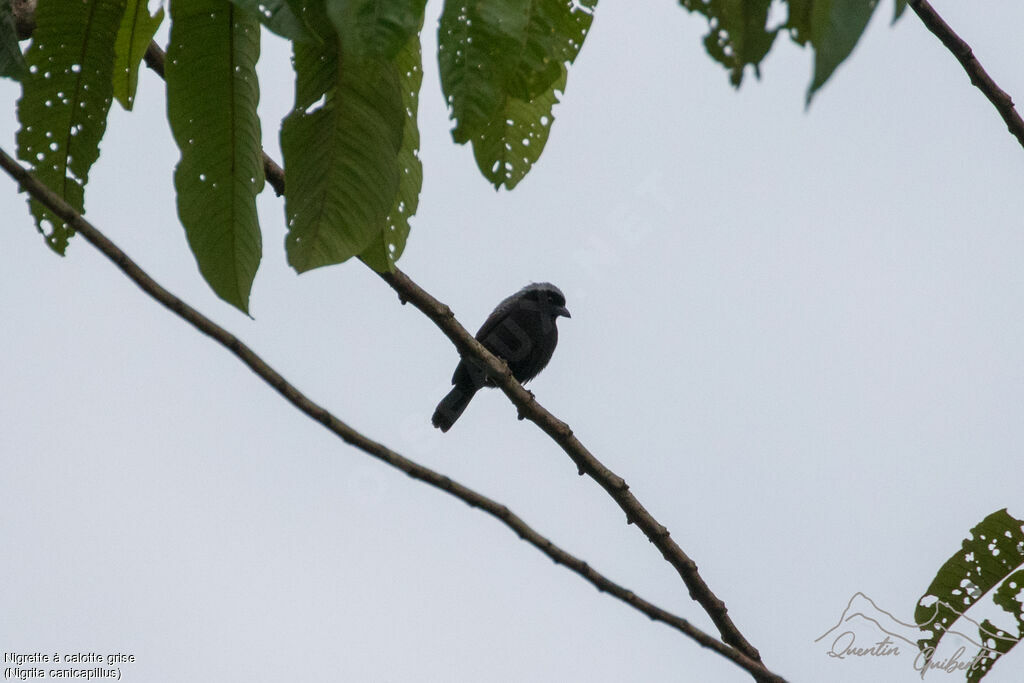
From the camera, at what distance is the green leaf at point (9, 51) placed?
1901 mm

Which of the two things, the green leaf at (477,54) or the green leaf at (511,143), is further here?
the green leaf at (511,143)

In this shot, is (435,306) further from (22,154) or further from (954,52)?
(954,52)

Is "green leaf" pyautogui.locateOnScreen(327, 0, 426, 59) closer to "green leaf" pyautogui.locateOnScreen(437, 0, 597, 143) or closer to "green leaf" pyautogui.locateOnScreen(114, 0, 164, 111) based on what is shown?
"green leaf" pyautogui.locateOnScreen(437, 0, 597, 143)

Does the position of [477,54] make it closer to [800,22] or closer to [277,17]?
[277,17]

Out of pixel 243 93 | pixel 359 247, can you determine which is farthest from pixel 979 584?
pixel 243 93

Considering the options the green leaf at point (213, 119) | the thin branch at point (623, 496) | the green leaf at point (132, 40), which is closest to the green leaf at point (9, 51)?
the green leaf at point (213, 119)

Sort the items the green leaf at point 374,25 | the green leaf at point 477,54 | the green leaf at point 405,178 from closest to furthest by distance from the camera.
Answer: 1. the green leaf at point 374,25
2. the green leaf at point 477,54
3. the green leaf at point 405,178

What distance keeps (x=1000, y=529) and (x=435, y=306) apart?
1481 mm

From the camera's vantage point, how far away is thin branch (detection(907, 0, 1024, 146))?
2.27 metres

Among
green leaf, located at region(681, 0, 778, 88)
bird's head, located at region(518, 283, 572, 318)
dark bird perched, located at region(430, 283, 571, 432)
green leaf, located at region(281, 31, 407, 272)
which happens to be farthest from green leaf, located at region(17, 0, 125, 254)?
bird's head, located at region(518, 283, 572, 318)

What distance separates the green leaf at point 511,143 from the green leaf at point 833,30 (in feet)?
3.37

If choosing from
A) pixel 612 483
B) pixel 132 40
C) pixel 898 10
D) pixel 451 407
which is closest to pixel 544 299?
pixel 451 407

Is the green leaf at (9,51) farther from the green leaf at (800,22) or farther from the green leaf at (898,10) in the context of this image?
the green leaf at (898,10)

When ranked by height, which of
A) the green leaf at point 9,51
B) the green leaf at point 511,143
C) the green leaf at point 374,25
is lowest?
the green leaf at point 374,25
